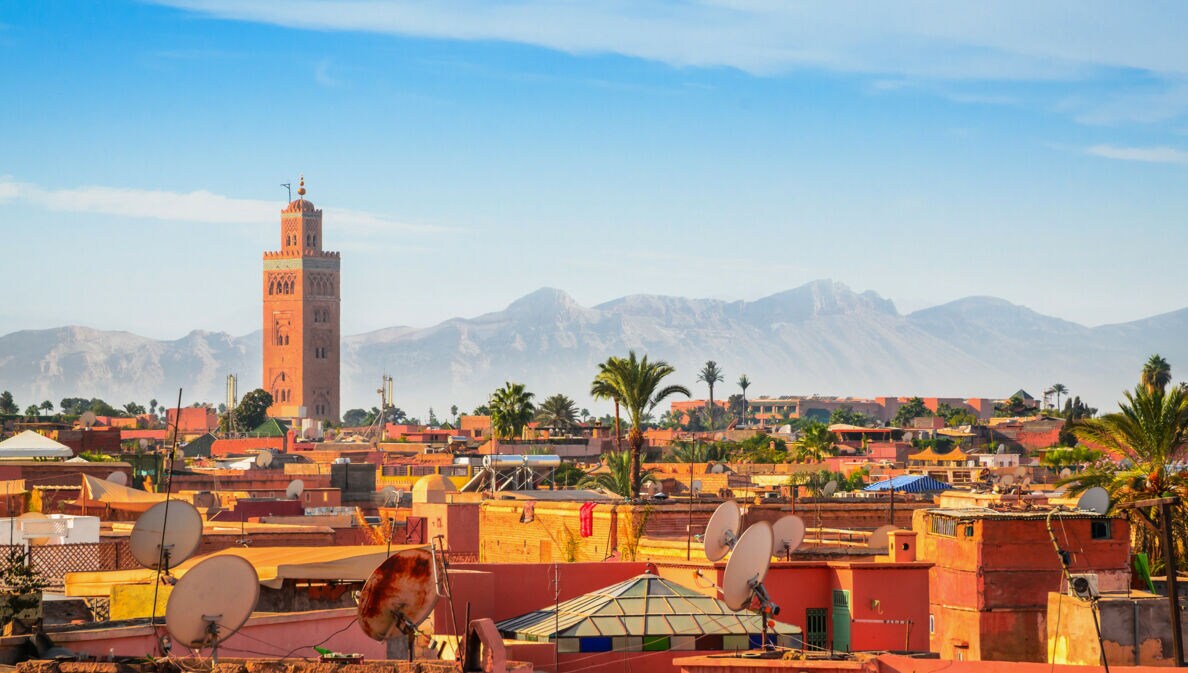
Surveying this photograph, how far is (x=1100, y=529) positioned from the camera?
17.1m

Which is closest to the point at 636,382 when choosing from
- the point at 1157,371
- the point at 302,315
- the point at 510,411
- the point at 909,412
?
the point at 510,411

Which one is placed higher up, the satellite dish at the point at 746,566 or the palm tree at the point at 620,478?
the palm tree at the point at 620,478

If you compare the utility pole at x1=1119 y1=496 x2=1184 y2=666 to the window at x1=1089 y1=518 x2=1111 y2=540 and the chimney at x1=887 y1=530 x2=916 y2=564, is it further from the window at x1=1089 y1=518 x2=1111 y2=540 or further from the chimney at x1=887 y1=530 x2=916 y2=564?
the chimney at x1=887 y1=530 x2=916 y2=564

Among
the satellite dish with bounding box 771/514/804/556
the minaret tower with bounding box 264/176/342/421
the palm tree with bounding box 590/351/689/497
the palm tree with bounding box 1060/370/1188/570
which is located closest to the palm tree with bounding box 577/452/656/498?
the palm tree with bounding box 590/351/689/497

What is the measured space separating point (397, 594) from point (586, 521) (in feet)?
66.0

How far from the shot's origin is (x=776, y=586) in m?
19.8

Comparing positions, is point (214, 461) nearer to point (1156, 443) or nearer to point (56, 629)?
point (1156, 443)

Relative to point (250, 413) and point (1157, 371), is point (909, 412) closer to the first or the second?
point (1157, 371)

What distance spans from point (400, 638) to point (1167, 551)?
6038 mm

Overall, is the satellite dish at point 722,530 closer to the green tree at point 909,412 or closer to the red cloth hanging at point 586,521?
the red cloth hanging at point 586,521

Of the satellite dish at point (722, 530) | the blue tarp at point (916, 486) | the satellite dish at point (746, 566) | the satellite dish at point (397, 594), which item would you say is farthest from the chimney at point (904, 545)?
the blue tarp at point (916, 486)

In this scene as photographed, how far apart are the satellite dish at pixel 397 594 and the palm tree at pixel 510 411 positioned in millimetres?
61800

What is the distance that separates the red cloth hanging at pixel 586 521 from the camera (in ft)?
100

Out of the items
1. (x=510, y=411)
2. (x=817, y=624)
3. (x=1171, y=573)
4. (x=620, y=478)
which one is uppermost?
(x=510, y=411)
